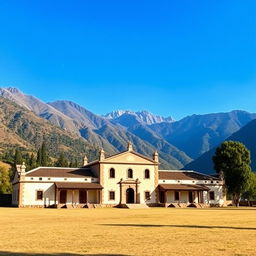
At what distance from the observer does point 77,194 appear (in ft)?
215

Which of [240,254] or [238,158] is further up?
[238,158]

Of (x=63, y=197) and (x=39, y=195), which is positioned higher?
(x=39, y=195)

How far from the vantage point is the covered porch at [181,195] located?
6888cm

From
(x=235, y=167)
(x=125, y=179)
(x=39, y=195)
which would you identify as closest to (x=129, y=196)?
(x=125, y=179)

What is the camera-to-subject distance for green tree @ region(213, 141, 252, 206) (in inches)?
2867

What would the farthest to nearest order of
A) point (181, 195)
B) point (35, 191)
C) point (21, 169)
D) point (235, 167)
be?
1. point (235, 167)
2. point (181, 195)
3. point (21, 169)
4. point (35, 191)

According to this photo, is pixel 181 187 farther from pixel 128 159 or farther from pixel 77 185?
pixel 77 185

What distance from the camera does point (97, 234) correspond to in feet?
64.2

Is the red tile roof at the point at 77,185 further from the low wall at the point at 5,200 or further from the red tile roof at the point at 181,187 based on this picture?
the low wall at the point at 5,200

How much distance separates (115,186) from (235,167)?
913 inches

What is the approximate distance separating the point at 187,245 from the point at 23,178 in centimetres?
5083

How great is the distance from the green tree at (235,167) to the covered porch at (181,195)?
5.71m

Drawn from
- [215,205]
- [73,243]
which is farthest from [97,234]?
[215,205]

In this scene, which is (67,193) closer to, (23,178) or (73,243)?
(23,178)
